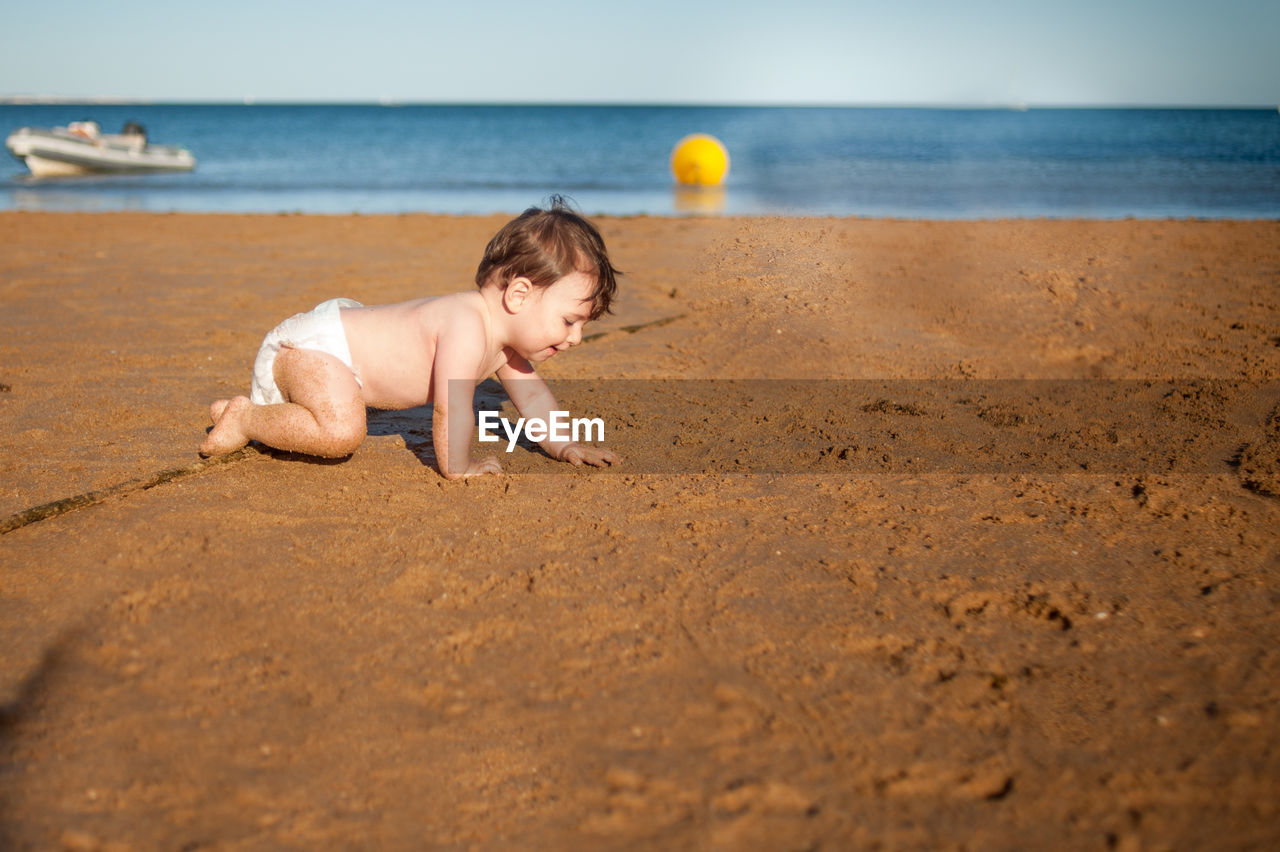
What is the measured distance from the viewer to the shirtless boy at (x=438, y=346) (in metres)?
2.72

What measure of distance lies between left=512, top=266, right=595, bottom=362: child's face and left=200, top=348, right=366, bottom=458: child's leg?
1.83 ft

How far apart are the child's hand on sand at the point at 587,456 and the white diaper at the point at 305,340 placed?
0.69 metres

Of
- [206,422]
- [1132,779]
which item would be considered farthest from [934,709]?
[206,422]

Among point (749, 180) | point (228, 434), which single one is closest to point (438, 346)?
point (228, 434)

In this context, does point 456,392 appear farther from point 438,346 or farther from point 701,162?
point 701,162

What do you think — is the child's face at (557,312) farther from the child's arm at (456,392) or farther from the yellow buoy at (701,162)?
the yellow buoy at (701,162)

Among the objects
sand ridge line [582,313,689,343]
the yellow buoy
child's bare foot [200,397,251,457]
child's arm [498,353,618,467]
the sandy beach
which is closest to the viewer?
the sandy beach

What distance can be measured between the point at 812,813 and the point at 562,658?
0.58 m

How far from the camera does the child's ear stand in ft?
9.00

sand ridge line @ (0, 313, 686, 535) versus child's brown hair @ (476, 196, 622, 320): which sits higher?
child's brown hair @ (476, 196, 622, 320)

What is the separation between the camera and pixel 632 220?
9.34 metres

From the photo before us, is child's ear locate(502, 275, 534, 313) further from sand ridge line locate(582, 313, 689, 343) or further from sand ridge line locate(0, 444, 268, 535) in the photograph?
sand ridge line locate(582, 313, 689, 343)

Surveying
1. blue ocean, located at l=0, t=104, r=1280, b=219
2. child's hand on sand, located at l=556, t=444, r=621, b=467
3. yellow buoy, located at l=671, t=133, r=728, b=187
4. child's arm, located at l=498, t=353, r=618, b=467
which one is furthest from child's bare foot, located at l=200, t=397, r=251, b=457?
yellow buoy, located at l=671, t=133, r=728, b=187

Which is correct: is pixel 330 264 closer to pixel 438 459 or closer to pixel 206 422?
pixel 206 422
